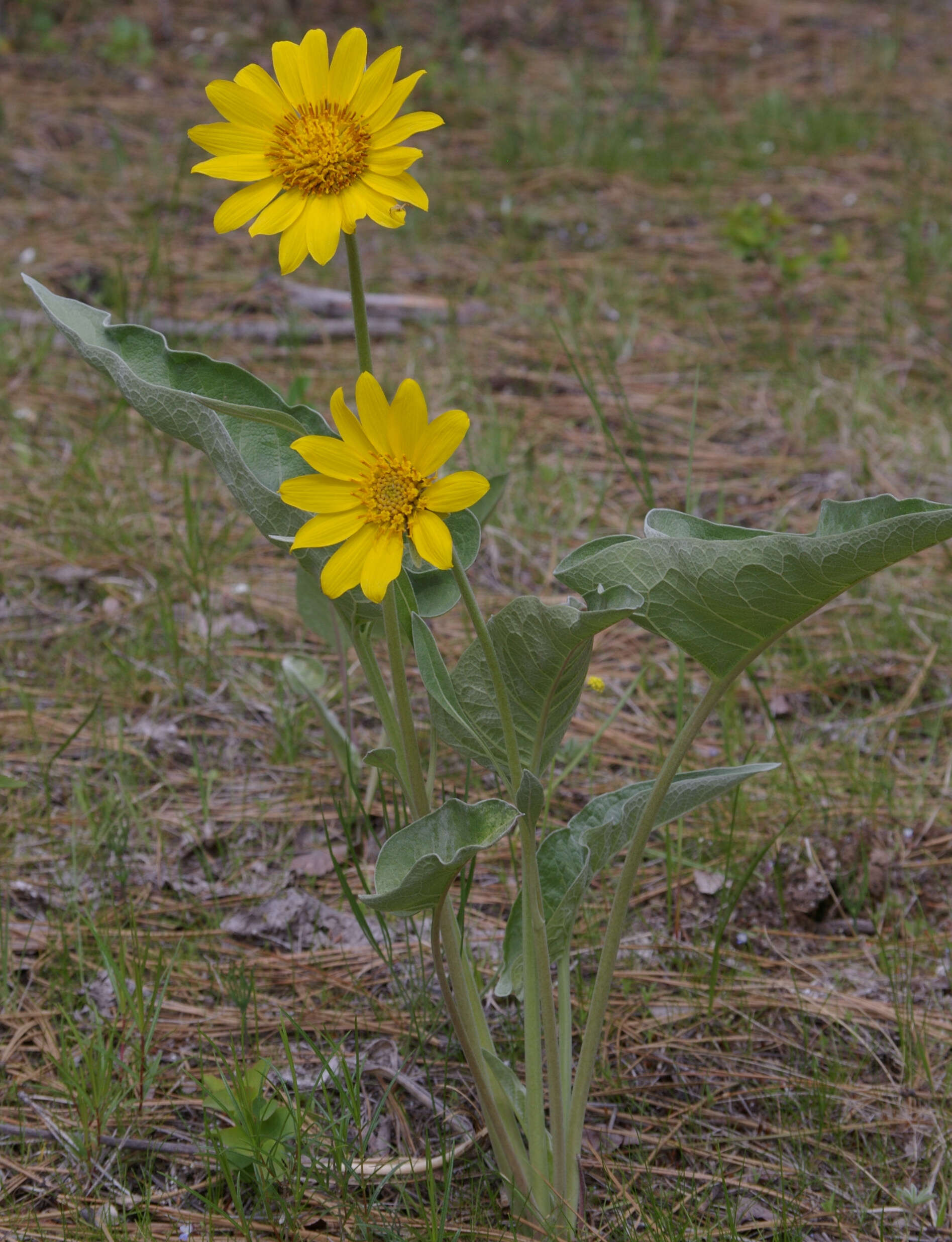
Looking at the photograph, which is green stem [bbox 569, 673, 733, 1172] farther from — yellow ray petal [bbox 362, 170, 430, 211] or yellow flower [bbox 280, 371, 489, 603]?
yellow ray petal [bbox 362, 170, 430, 211]

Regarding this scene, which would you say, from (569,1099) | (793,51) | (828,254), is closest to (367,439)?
(569,1099)

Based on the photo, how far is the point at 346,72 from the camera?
3.63 ft

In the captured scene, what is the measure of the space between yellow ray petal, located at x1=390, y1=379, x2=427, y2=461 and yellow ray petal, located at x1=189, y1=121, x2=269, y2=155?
31cm

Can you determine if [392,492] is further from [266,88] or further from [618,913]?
[618,913]

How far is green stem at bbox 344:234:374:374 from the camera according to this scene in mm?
1065

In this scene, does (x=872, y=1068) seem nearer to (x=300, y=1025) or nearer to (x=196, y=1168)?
(x=300, y=1025)

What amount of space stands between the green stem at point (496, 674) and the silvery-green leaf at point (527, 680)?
0.8 inches

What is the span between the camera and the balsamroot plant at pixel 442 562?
1.07m

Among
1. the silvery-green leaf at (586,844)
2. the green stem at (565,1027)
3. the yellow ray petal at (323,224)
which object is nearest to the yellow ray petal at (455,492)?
the yellow ray petal at (323,224)

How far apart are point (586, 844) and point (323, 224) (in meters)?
0.79

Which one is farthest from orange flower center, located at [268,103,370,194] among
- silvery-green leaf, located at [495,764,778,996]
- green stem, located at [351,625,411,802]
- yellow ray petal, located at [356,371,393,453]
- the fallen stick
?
the fallen stick

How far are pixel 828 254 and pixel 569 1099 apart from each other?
11.3 feet

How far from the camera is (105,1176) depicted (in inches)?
57.9

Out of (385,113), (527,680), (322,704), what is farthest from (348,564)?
(322,704)
